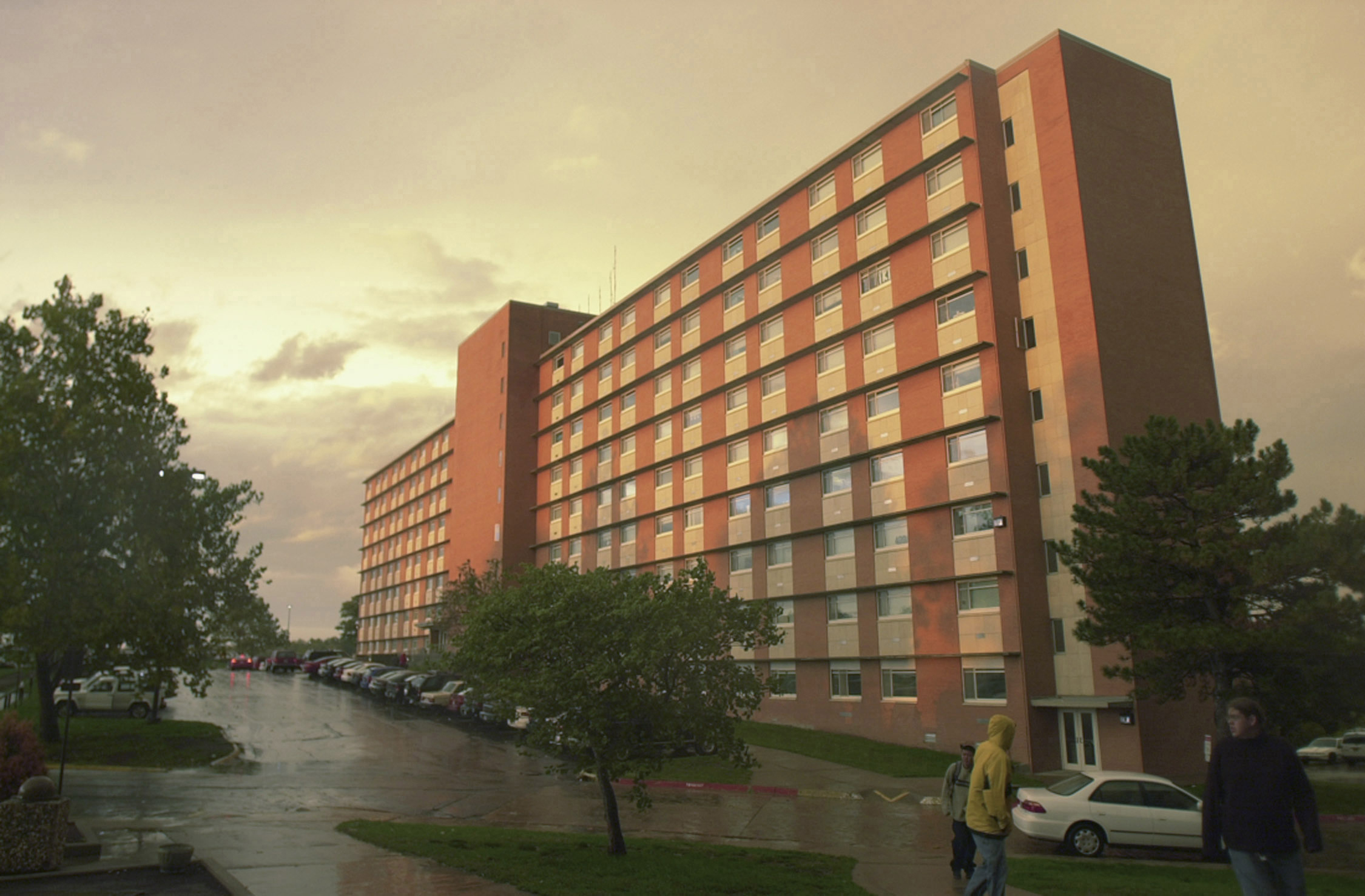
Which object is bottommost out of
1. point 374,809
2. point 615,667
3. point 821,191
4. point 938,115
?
point 374,809

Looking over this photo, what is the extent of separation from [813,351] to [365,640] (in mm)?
77772

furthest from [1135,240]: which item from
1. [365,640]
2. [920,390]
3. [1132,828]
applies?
[365,640]

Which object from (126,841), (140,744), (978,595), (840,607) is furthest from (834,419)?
(126,841)

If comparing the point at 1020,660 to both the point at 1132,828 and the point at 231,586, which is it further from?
the point at 231,586

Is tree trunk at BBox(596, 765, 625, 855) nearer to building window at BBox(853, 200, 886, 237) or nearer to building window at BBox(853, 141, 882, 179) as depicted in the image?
building window at BBox(853, 200, 886, 237)

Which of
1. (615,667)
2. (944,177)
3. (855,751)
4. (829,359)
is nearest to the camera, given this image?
(615,667)

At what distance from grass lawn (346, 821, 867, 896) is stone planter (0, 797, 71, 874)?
154 inches

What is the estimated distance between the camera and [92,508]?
2442 cm

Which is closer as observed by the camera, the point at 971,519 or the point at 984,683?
the point at 984,683

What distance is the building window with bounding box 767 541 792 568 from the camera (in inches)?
1565

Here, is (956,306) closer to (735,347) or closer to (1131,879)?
(735,347)

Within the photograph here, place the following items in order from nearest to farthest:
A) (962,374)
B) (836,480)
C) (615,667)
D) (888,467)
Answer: (615,667), (962,374), (888,467), (836,480)

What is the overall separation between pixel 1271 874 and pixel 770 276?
37.9 meters

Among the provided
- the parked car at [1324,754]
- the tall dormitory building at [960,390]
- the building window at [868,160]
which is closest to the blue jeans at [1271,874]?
the tall dormitory building at [960,390]
